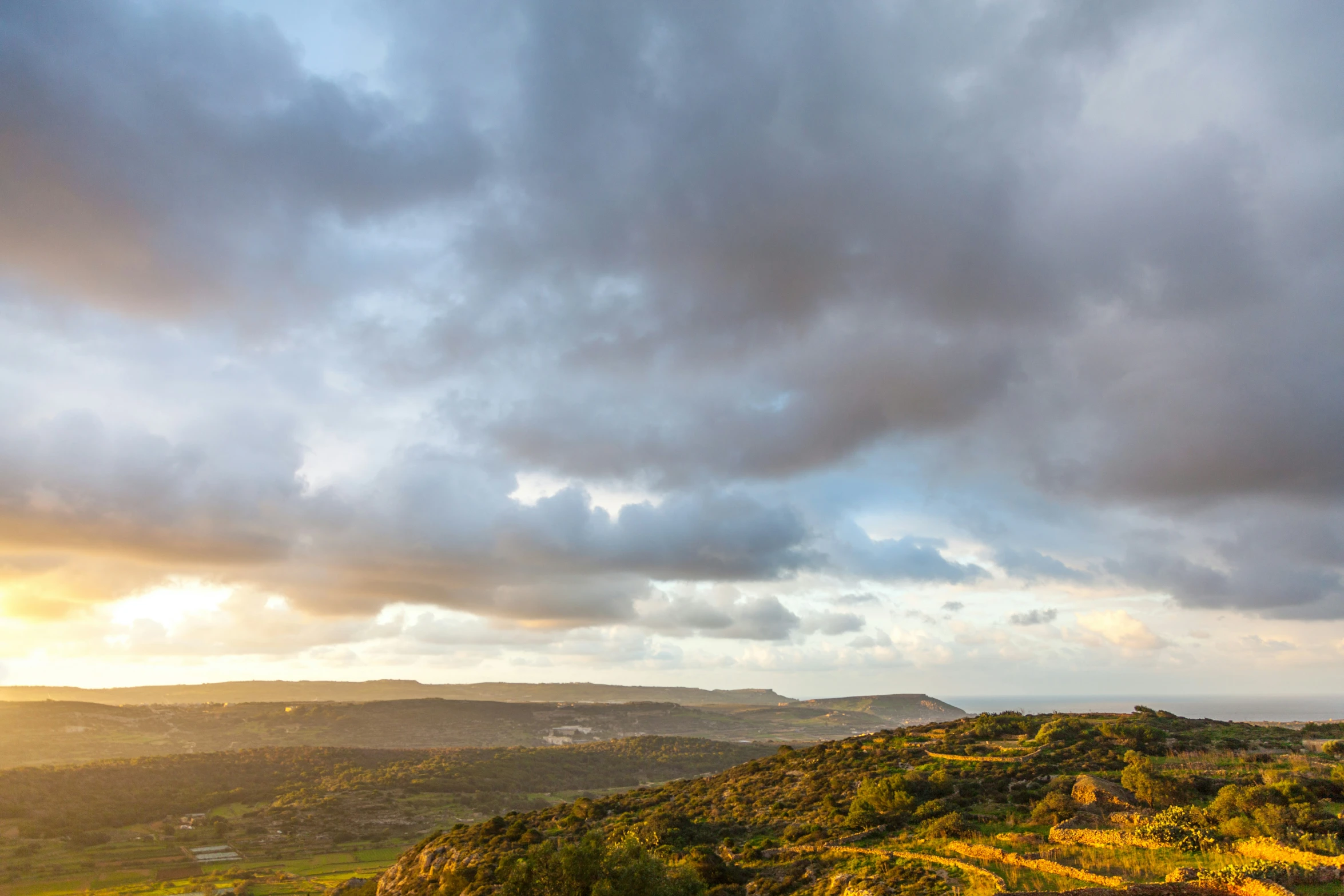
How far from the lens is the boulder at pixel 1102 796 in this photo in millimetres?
39875

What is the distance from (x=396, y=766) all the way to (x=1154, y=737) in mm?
183350

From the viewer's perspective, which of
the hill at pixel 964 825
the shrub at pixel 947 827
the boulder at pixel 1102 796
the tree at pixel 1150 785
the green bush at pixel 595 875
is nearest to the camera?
the hill at pixel 964 825

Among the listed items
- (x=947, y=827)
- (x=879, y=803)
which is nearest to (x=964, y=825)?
(x=947, y=827)

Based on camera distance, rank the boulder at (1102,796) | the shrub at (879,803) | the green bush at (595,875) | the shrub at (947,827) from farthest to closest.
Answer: the shrub at (879,803), the shrub at (947,827), the boulder at (1102,796), the green bush at (595,875)

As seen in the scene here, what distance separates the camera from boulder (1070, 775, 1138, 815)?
1570 inches

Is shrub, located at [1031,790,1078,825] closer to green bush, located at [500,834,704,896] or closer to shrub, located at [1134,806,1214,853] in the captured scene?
shrub, located at [1134,806,1214,853]

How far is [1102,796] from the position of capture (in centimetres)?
4109

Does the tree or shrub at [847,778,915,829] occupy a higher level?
the tree

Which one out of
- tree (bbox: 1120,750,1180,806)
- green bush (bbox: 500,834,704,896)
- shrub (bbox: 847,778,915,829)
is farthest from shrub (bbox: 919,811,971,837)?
green bush (bbox: 500,834,704,896)

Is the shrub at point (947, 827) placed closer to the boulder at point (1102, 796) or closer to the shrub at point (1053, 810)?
the shrub at point (1053, 810)

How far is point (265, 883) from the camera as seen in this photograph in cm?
10444

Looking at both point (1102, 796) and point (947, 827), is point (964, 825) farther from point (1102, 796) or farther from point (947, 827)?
point (1102, 796)

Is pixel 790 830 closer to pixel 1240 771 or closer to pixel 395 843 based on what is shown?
pixel 1240 771

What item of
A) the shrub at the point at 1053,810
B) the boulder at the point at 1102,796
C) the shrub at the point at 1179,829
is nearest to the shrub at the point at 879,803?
the shrub at the point at 1053,810
